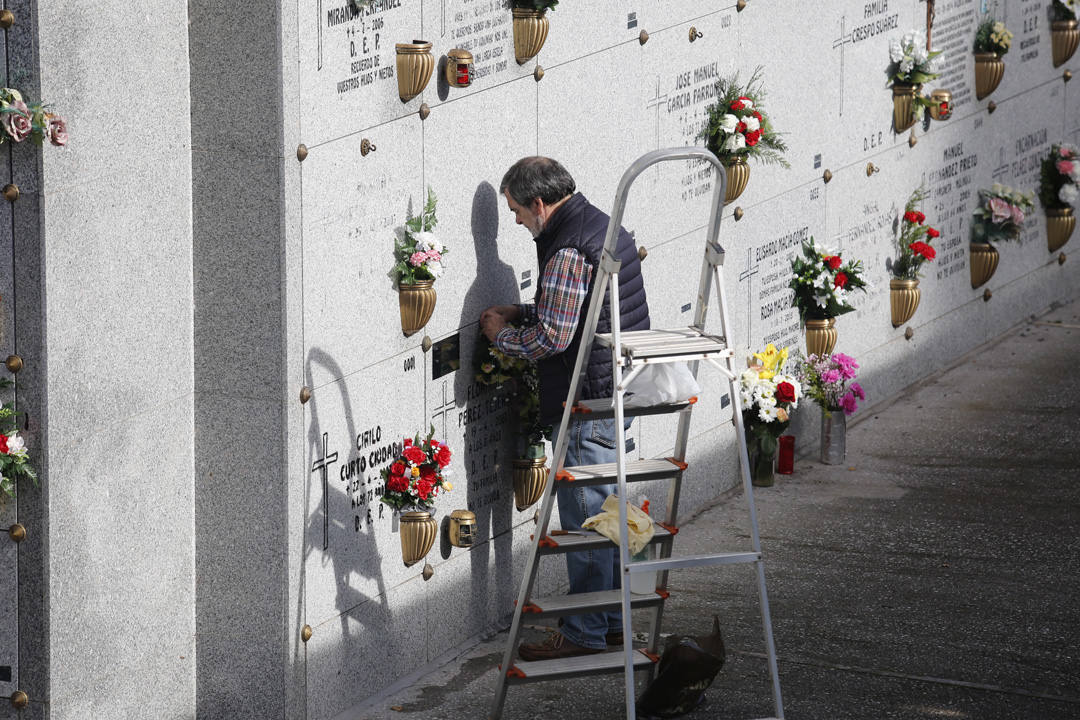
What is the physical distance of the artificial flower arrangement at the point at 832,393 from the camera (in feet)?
28.0

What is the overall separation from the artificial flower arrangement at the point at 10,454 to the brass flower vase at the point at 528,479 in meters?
A: 2.15

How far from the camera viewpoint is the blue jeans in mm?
6051

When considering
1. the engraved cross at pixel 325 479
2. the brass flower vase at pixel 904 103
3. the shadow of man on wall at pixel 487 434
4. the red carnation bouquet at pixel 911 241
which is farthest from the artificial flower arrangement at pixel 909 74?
the engraved cross at pixel 325 479

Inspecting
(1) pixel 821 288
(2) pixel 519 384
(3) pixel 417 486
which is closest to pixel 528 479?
(2) pixel 519 384

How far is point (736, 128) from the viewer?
7715 mm

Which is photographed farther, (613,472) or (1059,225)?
(1059,225)

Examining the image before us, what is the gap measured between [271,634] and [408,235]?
1426mm

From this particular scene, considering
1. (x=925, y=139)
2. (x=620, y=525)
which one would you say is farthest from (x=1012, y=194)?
(x=620, y=525)

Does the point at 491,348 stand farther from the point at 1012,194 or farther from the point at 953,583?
the point at 1012,194

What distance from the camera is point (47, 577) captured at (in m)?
4.89

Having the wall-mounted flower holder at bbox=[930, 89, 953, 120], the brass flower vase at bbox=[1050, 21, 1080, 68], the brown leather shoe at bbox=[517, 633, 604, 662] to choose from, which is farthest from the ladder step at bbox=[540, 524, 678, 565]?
the brass flower vase at bbox=[1050, 21, 1080, 68]

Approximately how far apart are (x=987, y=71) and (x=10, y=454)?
23.8ft

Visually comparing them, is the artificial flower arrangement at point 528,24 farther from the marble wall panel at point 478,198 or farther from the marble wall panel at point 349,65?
the marble wall panel at point 349,65

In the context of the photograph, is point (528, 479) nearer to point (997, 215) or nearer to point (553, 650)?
point (553, 650)
